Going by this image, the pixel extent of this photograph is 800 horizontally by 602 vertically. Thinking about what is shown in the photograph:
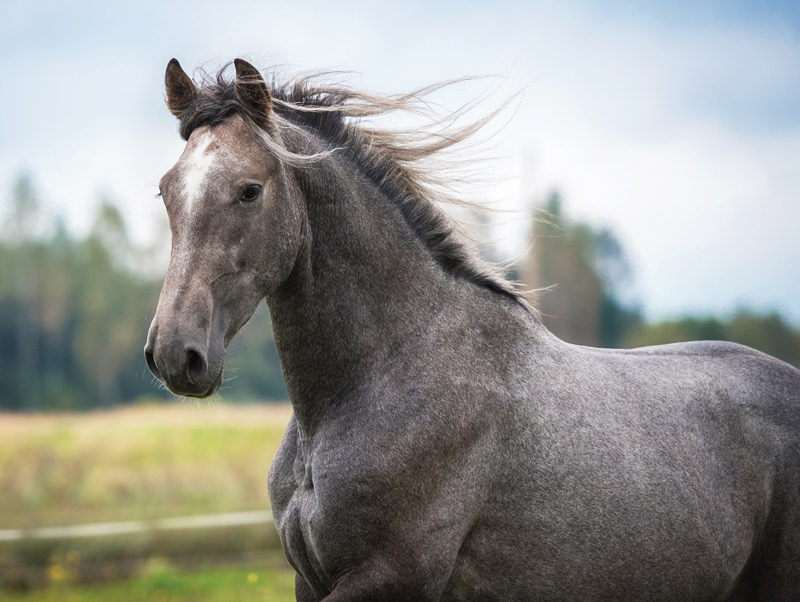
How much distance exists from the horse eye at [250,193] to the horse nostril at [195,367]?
64 cm

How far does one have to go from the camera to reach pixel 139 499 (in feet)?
43.8

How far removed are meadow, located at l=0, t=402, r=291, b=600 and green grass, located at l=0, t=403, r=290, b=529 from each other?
20 millimetres

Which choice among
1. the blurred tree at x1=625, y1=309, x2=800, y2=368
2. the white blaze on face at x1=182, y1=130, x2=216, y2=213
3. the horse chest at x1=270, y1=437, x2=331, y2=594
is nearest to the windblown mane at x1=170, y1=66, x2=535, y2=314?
the white blaze on face at x1=182, y1=130, x2=216, y2=213

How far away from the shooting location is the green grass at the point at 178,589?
29.1 feet

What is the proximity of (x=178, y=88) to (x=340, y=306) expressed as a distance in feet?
3.93

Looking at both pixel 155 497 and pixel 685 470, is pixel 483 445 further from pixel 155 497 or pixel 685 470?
pixel 155 497

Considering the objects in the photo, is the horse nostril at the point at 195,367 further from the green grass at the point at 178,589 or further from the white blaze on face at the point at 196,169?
the green grass at the point at 178,589

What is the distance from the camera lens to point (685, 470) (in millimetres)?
3752

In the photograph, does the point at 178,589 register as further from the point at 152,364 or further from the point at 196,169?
the point at 196,169

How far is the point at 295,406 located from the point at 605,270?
29.6m

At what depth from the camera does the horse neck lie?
3.38 meters

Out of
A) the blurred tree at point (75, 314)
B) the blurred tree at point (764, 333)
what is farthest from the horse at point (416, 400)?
the blurred tree at point (75, 314)

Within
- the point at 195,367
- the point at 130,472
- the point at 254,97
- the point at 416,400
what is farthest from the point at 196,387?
the point at 130,472

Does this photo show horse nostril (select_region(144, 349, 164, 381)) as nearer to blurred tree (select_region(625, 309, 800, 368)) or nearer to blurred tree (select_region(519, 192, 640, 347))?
blurred tree (select_region(625, 309, 800, 368))
